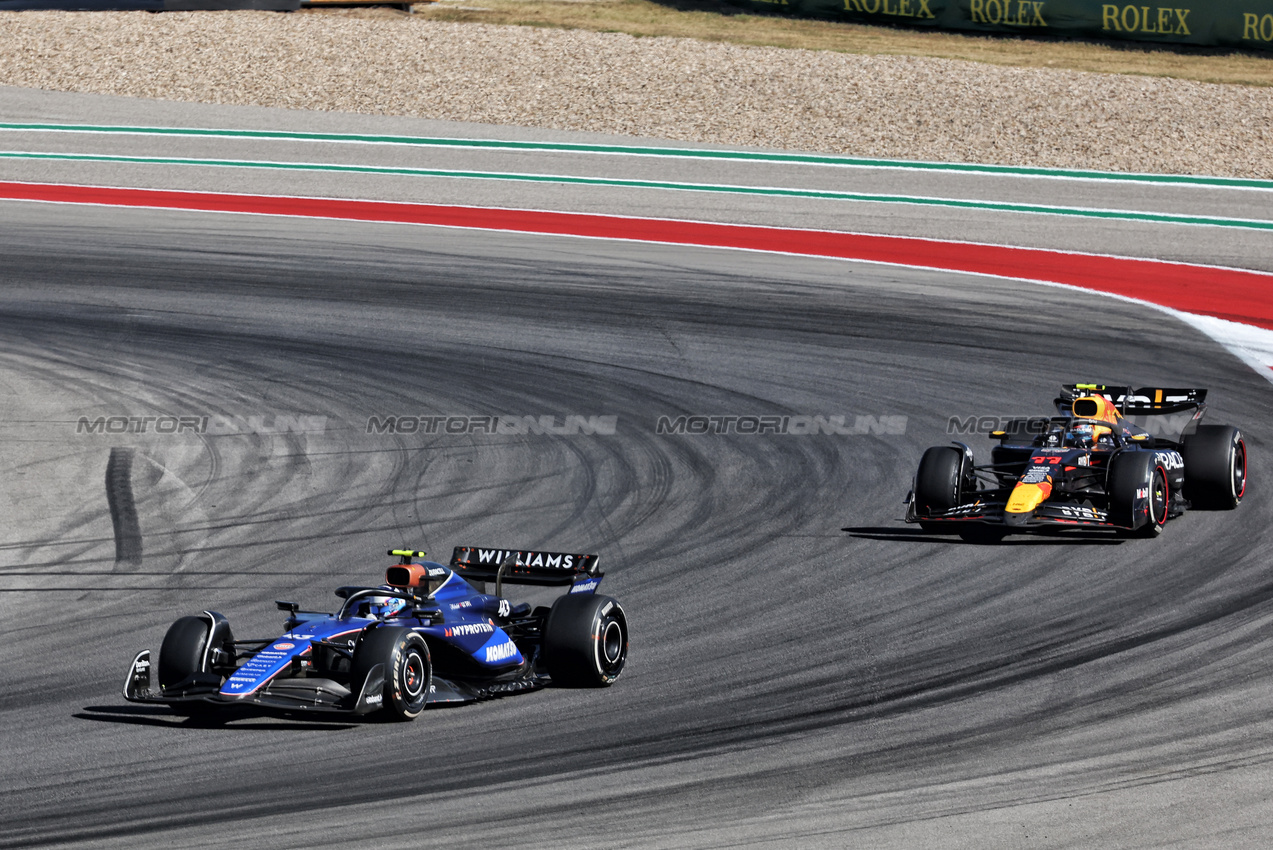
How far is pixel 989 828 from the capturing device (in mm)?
7559

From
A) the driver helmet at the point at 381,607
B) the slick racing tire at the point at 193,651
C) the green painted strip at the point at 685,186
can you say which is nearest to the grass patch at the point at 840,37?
the green painted strip at the point at 685,186

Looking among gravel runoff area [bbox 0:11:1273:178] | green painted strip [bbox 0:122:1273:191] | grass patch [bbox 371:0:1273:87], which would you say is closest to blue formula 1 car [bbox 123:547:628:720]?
green painted strip [bbox 0:122:1273:191]

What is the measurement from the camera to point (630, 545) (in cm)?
1281

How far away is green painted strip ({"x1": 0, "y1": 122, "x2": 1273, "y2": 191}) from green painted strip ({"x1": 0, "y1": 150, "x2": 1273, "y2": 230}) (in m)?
1.34

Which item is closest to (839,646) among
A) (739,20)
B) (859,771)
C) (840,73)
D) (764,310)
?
(859,771)

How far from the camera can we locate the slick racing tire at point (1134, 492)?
40.9ft

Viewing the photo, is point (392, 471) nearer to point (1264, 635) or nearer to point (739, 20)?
point (1264, 635)

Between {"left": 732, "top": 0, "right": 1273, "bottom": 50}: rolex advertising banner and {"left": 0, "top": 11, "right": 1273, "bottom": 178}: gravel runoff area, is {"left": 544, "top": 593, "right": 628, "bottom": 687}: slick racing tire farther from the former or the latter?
{"left": 732, "top": 0, "right": 1273, "bottom": 50}: rolex advertising banner

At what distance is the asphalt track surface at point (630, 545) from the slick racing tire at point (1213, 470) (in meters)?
0.26

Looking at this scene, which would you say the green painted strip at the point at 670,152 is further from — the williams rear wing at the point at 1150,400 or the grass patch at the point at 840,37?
the williams rear wing at the point at 1150,400

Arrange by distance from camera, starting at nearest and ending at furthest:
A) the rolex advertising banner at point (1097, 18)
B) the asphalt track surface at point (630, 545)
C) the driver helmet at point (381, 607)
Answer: the asphalt track surface at point (630, 545) < the driver helmet at point (381, 607) < the rolex advertising banner at point (1097, 18)

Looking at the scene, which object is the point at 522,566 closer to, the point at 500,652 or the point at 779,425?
the point at 500,652

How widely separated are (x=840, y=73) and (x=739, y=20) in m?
3.93

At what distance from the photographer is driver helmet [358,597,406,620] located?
31.0 feet
